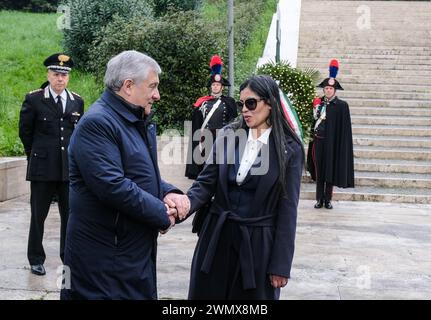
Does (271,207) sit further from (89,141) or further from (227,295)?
(89,141)

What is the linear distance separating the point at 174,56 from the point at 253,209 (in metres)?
10.1

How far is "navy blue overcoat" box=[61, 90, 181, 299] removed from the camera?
363 centimetres

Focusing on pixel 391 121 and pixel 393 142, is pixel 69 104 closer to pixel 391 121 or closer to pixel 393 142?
pixel 393 142

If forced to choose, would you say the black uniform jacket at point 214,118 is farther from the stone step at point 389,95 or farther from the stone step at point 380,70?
the stone step at point 380,70

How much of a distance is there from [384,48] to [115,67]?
17.3 m

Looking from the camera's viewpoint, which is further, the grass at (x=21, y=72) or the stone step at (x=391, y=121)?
the stone step at (x=391, y=121)

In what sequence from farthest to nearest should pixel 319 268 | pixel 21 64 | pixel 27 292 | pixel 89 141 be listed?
pixel 21 64 < pixel 319 268 < pixel 27 292 < pixel 89 141

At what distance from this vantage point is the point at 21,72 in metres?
15.9

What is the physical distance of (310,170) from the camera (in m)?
11.6

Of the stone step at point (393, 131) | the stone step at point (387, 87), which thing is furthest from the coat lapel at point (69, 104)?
the stone step at point (387, 87)

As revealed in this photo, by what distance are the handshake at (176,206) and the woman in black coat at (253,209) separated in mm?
128

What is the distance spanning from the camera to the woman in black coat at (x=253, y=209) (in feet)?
13.6

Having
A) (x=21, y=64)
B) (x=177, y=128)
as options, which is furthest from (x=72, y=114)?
(x=21, y=64)

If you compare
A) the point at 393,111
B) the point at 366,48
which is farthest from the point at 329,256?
the point at 366,48
